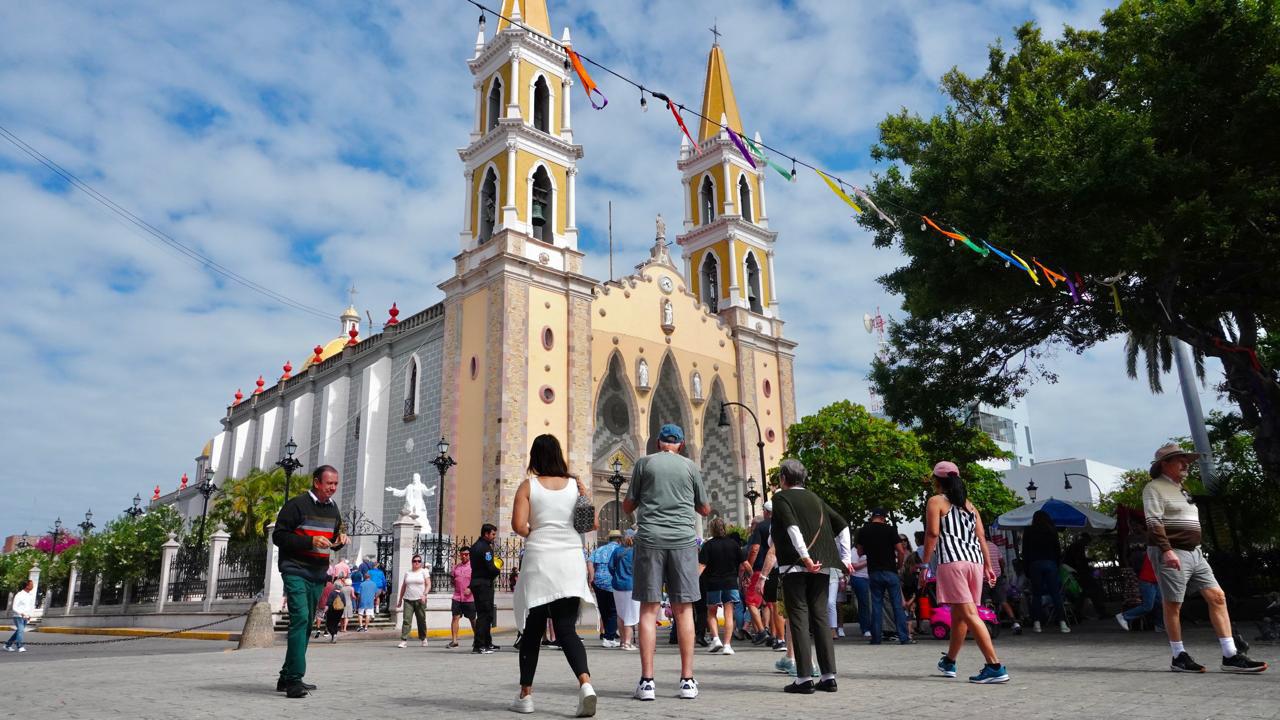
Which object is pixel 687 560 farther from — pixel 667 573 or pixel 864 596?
pixel 864 596

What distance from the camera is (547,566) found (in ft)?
15.7

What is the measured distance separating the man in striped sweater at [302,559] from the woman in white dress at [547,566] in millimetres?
1569

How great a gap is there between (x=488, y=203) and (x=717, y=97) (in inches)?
533

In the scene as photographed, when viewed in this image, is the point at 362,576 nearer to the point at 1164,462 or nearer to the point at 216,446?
the point at 1164,462

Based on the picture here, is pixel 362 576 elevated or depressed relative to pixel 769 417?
depressed

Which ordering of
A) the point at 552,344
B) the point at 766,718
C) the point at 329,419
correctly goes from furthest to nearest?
the point at 329,419 < the point at 552,344 < the point at 766,718

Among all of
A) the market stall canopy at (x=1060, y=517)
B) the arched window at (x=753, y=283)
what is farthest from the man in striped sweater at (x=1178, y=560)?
the arched window at (x=753, y=283)

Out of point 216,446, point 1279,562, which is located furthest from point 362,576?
point 216,446

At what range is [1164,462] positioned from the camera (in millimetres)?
6340

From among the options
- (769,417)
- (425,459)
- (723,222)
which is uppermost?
(723,222)

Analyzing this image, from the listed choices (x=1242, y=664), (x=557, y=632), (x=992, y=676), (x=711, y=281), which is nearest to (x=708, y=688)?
(x=557, y=632)

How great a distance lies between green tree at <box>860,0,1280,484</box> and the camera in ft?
33.0

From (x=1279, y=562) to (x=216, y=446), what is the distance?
46.6 metres

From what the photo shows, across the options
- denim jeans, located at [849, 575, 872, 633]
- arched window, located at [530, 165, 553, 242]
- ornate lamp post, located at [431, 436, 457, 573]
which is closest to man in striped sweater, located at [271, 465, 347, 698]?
denim jeans, located at [849, 575, 872, 633]
